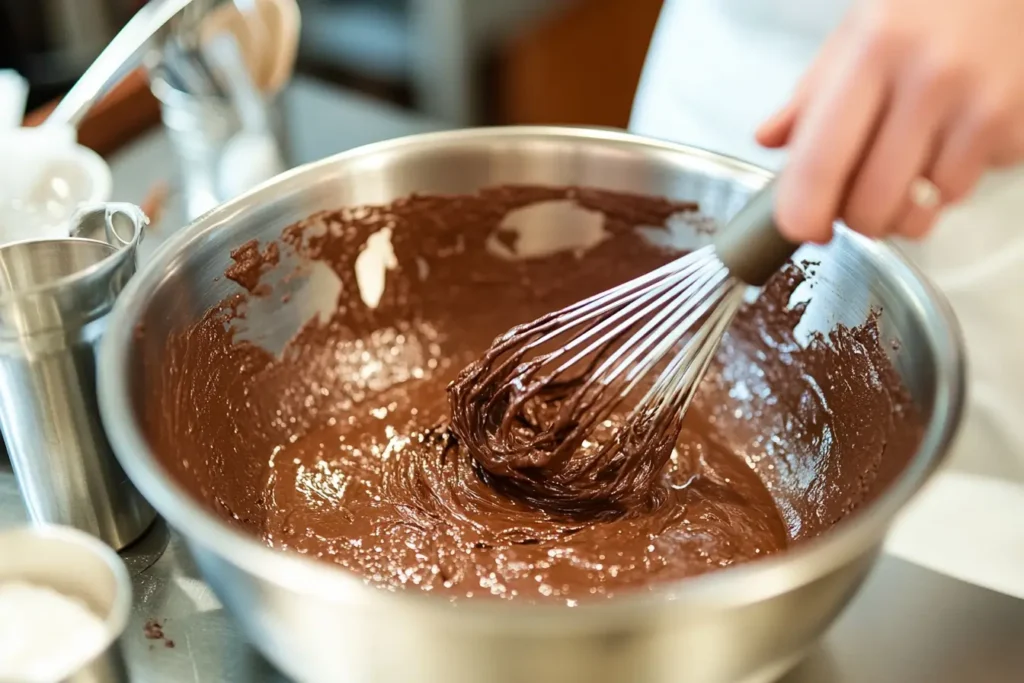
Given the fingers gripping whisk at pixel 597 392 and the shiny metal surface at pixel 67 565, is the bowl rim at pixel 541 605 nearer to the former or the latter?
the shiny metal surface at pixel 67 565

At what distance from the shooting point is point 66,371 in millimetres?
879

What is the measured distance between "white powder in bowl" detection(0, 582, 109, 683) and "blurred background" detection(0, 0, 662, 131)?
61.4 inches

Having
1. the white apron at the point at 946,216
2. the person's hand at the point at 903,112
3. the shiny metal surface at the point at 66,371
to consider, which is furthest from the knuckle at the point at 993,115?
the shiny metal surface at the point at 66,371

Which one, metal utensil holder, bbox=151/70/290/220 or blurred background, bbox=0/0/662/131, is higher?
metal utensil holder, bbox=151/70/290/220

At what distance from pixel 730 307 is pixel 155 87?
0.97 m

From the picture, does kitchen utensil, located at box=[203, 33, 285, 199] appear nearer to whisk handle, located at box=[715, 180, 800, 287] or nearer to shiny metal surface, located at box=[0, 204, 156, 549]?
shiny metal surface, located at box=[0, 204, 156, 549]

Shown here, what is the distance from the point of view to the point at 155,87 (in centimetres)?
148

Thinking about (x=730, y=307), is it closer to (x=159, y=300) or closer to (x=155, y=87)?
(x=159, y=300)

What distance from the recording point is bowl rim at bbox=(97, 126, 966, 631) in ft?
2.02

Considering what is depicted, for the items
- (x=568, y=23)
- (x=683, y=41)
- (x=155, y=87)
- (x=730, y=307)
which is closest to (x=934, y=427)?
(x=730, y=307)

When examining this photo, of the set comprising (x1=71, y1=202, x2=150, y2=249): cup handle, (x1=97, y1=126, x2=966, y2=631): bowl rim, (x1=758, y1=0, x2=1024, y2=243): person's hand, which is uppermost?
(x1=758, y1=0, x2=1024, y2=243): person's hand

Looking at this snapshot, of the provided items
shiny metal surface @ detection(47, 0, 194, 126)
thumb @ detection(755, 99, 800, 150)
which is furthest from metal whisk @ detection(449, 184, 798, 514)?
shiny metal surface @ detection(47, 0, 194, 126)

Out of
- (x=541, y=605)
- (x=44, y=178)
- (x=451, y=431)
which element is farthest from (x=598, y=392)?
(x=44, y=178)

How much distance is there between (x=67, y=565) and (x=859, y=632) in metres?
0.70
